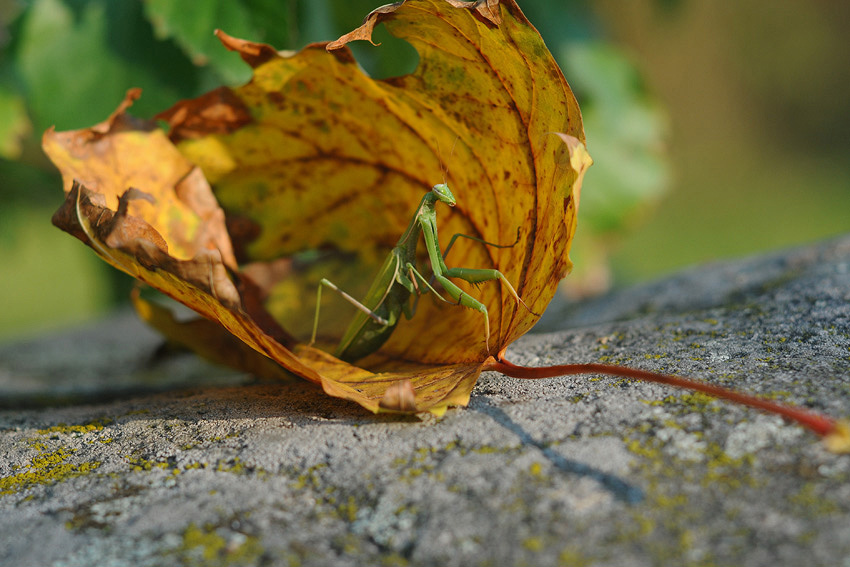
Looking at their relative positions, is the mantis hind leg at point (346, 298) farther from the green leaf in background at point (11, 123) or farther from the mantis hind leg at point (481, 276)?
the green leaf in background at point (11, 123)

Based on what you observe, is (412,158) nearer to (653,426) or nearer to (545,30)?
(653,426)

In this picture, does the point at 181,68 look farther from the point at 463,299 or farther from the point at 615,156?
the point at 615,156

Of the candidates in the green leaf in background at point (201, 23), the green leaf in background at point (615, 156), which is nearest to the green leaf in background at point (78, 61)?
the green leaf in background at point (201, 23)

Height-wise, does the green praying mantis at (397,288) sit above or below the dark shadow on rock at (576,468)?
above

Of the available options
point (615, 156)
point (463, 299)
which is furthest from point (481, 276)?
point (615, 156)

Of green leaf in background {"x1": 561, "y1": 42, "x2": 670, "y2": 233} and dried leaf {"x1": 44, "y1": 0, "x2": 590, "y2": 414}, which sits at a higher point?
green leaf in background {"x1": 561, "y1": 42, "x2": 670, "y2": 233}

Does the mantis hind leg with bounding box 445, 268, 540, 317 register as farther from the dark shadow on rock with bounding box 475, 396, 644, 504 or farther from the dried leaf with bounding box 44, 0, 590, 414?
the dark shadow on rock with bounding box 475, 396, 644, 504

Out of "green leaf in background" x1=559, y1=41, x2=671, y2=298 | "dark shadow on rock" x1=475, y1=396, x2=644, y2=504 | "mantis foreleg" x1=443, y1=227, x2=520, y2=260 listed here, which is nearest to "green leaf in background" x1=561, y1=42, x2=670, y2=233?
"green leaf in background" x1=559, y1=41, x2=671, y2=298

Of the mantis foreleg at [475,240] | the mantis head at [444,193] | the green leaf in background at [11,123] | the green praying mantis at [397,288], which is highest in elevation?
the mantis head at [444,193]
